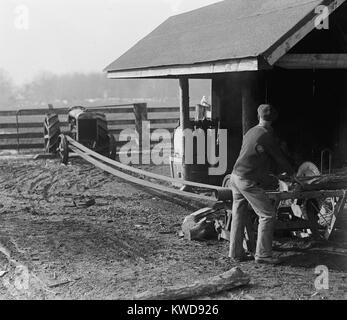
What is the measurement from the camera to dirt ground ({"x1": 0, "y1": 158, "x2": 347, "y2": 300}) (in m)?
5.98

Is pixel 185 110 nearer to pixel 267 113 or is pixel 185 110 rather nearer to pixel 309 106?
pixel 309 106

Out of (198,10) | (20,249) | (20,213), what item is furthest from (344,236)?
(198,10)

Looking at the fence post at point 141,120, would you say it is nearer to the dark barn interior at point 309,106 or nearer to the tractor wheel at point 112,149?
the tractor wheel at point 112,149

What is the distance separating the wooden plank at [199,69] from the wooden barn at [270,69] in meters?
0.01

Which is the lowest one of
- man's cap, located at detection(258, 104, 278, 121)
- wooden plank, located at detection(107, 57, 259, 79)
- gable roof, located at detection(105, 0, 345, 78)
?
man's cap, located at detection(258, 104, 278, 121)

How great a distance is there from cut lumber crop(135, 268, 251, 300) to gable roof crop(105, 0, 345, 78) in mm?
2826

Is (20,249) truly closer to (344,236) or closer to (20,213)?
(20,213)

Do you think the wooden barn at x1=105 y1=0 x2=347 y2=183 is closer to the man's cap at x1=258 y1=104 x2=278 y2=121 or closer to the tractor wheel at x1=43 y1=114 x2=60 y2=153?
the man's cap at x1=258 y1=104 x2=278 y2=121

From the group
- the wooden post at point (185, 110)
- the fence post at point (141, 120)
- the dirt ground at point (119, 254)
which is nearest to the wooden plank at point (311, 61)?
the dirt ground at point (119, 254)

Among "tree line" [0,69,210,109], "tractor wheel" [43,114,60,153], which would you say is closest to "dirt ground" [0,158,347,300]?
"tractor wheel" [43,114,60,153]

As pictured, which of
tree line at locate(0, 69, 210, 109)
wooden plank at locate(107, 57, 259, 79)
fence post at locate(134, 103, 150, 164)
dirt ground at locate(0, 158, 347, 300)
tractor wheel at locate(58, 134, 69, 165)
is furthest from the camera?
tree line at locate(0, 69, 210, 109)

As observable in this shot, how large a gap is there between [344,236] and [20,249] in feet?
14.7

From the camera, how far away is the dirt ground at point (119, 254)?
5.98 meters

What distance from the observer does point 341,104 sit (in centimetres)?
1113
